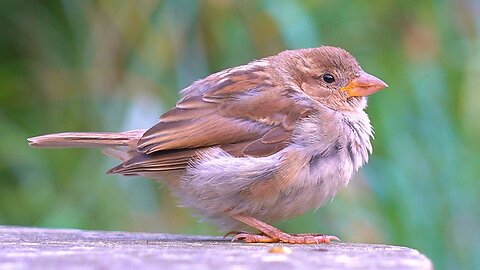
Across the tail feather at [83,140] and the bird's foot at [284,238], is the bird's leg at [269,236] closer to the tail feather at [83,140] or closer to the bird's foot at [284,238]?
the bird's foot at [284,238]

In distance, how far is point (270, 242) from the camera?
279 cm

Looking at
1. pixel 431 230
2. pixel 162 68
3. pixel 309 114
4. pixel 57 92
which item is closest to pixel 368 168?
pixel 431 230

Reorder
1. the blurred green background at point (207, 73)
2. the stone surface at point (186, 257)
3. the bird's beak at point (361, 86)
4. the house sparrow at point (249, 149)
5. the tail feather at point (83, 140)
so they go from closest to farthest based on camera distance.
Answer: the stone surface at point (186, 257) < the house sparrow at point (249, 149) < the tail feather at point (83, 140) < the bird's beak at point (361, 86) < the blurred green background at point (207, 73)

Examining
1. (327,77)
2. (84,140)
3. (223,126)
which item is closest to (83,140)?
(84,140)

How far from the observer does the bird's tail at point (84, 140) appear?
323 centimetres

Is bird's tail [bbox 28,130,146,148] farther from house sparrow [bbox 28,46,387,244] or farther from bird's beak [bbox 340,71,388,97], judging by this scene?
bird's beak [bbox 340,71,388,97]

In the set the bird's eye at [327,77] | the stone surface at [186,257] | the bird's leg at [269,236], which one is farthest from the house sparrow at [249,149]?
the stone surface at [186,257]

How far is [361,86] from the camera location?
11.1 feet

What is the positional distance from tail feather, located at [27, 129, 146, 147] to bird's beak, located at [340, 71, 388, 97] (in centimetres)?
75

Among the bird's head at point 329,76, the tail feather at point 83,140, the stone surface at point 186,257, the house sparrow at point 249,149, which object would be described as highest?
the bird's head at point 329,76

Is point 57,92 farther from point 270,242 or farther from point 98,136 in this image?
point 270,242

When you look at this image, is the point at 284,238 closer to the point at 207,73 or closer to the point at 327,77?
the point at 327,77

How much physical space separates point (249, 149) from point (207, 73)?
917 millimetres

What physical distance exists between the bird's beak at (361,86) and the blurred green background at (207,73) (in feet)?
0.94
